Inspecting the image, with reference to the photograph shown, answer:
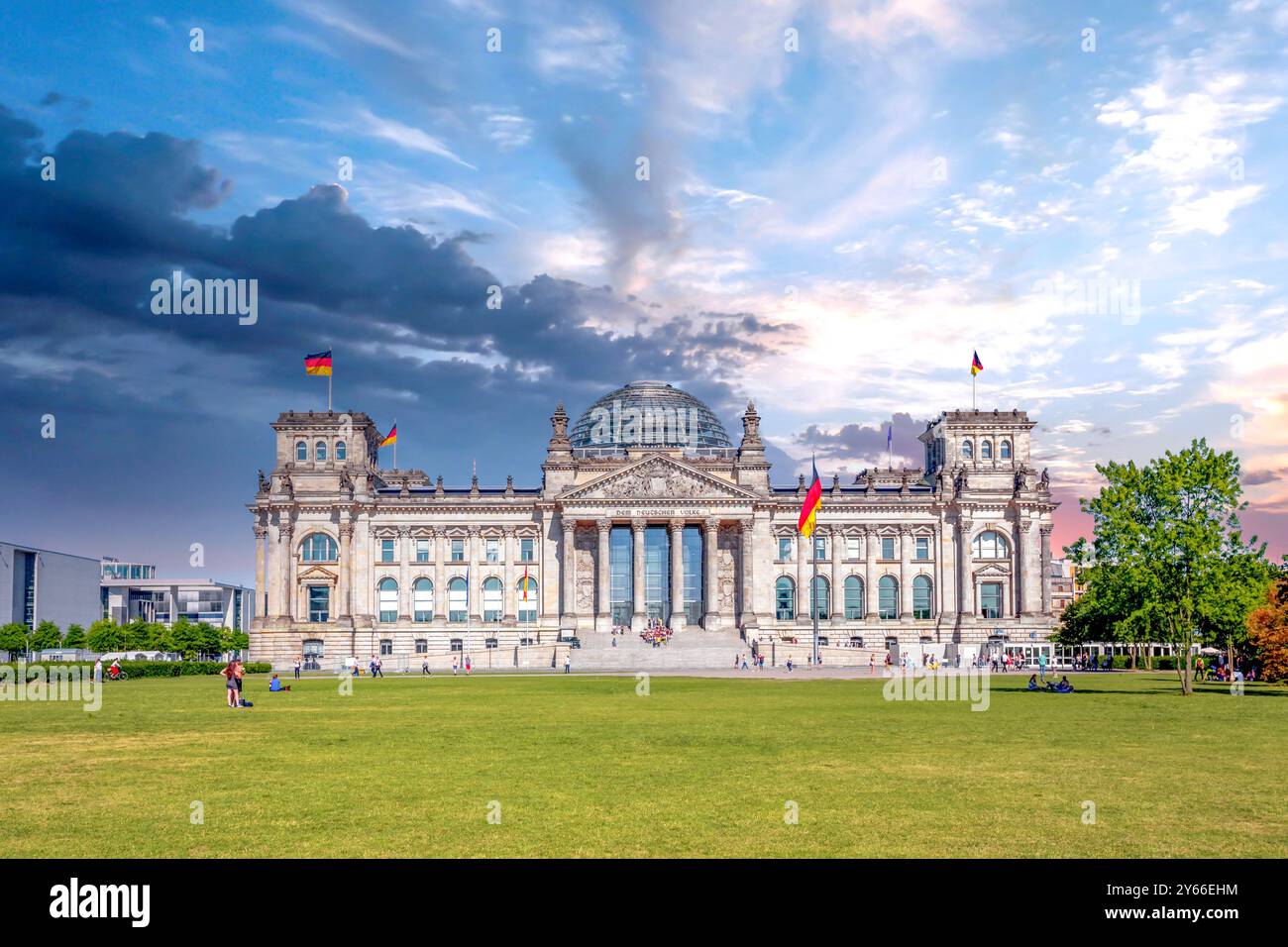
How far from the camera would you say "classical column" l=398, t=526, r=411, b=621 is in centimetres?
12525

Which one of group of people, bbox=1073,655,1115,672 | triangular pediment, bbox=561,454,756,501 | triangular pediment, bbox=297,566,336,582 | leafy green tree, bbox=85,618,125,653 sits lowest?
group of people, bbox=1073,655,1115,672

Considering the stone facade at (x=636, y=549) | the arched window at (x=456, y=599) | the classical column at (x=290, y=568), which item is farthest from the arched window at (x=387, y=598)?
the classical column at (x=290, y=568)

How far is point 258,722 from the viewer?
3816 centimetres

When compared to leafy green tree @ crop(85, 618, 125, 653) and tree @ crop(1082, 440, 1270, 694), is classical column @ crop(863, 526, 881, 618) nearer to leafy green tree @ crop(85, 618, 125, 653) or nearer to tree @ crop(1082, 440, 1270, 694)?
tree @ crop(1082, 440, 1270, 694)

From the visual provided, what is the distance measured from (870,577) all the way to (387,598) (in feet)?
174

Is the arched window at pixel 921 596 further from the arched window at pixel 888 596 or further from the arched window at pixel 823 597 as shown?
the arched window at pixel 823 597

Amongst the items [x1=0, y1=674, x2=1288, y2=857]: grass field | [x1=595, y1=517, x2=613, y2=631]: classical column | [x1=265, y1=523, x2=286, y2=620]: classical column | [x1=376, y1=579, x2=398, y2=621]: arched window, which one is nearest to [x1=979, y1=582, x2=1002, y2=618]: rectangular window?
[x1=595, y1=517, x2=613, y2=631]: classical column

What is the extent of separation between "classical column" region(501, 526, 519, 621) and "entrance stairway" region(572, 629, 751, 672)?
13.6 meters

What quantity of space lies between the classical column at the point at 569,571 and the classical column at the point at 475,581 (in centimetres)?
920
